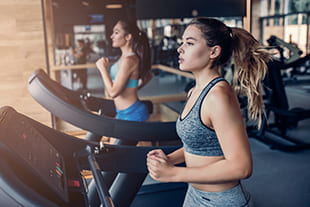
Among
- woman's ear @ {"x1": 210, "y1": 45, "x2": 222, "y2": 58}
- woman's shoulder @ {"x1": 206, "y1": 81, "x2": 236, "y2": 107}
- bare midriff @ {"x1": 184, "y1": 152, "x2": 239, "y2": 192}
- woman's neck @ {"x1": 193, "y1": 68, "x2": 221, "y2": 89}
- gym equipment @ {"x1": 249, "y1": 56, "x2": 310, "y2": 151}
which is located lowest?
gym equipment @ {"x1": 249, "y1": 56, "x2": 310, "y2": 151}

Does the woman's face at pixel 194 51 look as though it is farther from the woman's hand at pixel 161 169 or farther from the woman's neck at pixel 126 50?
the woman's neck at pixel 126 50

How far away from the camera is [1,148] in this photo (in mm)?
750

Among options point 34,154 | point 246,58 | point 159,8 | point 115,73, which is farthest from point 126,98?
point 34,154

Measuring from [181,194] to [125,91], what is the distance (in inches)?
35.8

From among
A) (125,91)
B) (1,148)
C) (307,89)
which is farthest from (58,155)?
(307,89)

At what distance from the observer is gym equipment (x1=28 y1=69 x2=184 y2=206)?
176 centimetres

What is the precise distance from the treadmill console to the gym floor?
229 centimetres

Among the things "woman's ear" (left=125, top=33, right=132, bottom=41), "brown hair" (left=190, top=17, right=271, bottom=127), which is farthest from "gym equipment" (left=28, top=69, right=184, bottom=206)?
"brown hair" (left=190, top=17, right=271, bottom=127)

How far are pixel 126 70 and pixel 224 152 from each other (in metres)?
1.54

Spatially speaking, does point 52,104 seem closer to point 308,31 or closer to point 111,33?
point 111,33

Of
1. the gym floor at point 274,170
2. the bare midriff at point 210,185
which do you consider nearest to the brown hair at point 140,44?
the gym floor at point 274,170

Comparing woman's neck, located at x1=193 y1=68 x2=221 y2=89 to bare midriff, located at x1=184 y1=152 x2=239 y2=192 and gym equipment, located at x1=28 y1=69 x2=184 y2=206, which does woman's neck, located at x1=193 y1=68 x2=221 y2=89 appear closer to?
bare midriff, located at x1=184 y1=152 x2=239 y2=192

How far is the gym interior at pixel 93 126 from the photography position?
875mm

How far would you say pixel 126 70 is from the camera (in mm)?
2500
